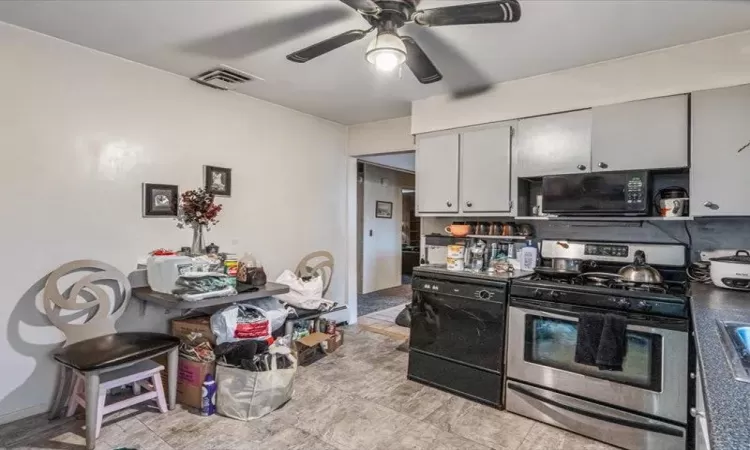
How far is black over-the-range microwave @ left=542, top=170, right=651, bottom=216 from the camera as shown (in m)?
2.42

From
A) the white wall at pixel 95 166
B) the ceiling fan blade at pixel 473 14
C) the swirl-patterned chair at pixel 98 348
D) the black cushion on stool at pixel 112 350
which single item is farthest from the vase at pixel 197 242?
the ceiling fan blade at pixel 473 14

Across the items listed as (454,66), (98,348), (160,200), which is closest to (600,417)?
(454,66)

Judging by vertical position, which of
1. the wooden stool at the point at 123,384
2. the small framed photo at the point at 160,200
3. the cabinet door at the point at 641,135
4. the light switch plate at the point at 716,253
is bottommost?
the wooden stool at the point at 123,384

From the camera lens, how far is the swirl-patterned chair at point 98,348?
2.06m

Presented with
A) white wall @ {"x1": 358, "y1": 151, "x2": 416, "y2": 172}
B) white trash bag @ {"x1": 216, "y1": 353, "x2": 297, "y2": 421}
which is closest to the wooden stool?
white trash bag @ {"x1": 216, "y1": 353, "x2": 297, "y2": 421}

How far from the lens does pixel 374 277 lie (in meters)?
6.41

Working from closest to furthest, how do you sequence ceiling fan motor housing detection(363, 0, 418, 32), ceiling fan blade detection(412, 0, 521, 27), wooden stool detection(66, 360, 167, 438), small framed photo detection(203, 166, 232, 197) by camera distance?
ceiling fan blade detection(412, 0, 521, 27) < ceiling fan motor housing detection(363, 0, 418, 32) < wooden stool detection(66, 360, 167, 438) < small framed photo detection(203, 166, 232, 197)

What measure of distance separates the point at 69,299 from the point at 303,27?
2160 mm

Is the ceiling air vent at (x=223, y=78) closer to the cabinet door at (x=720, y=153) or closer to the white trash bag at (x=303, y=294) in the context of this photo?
the white trash bag at (x=303, y=294)

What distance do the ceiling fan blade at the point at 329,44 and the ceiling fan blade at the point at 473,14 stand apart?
0.92 feet

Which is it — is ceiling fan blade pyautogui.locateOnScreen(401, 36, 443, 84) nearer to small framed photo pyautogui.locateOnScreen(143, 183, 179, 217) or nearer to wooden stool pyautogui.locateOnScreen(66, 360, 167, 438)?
small framed photo pyautogui.locateOnScreen(143, 183, 179, 217)

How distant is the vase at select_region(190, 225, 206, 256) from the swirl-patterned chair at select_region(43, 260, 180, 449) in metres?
0.49

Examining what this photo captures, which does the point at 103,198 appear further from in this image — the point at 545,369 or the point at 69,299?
the point at 545,369

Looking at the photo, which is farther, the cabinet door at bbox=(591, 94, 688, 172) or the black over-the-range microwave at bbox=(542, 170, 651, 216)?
the black over-the-range microwave at bbox=(542, 170, 651, 216)
